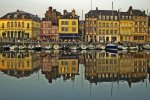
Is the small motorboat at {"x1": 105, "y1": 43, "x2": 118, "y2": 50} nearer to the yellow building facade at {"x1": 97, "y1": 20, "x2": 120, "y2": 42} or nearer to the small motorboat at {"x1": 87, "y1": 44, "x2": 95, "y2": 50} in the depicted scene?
the small motorboat at {"x1": 87, "y1": 44, "x2": 95, "y2": 50}

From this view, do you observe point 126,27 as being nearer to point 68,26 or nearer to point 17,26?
point 68,26

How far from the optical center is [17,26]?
99375 mm

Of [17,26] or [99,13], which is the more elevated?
[99,13]

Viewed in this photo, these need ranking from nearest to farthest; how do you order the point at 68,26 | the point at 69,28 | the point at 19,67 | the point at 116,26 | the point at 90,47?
the point at 19,67 → the point at 90,47 → the point at 69,28 → the point at 68,26 → the point at 116,26

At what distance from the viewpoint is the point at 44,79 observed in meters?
31.1

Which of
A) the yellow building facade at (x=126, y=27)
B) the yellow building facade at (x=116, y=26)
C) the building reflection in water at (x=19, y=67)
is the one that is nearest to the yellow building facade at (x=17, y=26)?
the yellow building facade at (x=116, y=26)

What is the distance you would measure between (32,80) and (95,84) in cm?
Result: 562

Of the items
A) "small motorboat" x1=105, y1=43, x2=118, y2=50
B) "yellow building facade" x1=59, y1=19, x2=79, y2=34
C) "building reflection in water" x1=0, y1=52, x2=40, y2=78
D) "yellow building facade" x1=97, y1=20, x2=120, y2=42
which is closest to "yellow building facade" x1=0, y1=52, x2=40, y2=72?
"building reflection in water" x1=0, y1=52, x2=40, y2=78

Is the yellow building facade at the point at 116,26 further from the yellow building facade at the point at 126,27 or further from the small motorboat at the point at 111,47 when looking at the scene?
the small motorboat at the point at 111,47

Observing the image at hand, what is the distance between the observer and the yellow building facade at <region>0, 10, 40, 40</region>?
323 feet

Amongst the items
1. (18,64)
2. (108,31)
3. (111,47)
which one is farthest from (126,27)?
(18,64)

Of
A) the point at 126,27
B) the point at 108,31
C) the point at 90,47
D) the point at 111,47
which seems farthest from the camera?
the point at 126,27

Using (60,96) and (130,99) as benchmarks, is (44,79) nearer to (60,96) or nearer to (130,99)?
(60,96)

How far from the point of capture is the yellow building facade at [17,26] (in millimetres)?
98438
